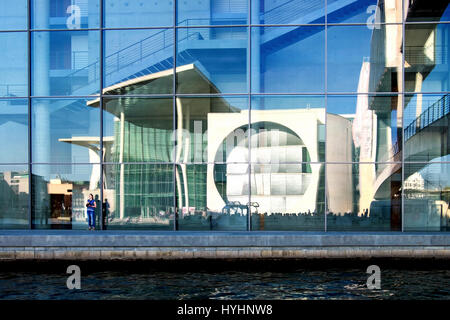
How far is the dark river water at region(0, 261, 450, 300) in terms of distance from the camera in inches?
404

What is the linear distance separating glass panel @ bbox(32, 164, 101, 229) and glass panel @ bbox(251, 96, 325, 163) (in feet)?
20.3

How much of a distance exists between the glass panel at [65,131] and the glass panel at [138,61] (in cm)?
128

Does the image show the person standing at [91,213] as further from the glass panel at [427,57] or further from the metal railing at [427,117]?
the glass panel at [427,57]

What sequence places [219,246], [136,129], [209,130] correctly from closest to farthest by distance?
[219,246], [209,130], [136,129]

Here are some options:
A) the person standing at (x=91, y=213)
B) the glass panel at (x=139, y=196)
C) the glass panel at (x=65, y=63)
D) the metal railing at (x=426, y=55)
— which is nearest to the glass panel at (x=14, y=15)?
the glass panel at (x=65, y=63)

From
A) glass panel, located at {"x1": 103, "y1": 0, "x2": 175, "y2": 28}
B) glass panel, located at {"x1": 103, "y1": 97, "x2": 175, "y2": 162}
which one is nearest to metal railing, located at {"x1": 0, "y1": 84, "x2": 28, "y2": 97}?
glass panel, located at {"x1": 103, "y1": 97, "x2": 175, "y2": 162}

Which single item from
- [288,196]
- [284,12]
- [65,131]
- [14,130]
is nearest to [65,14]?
[65,131]

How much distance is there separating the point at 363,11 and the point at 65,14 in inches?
440

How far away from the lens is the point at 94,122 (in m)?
A: 17.5

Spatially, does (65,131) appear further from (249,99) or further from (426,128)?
(426,128)

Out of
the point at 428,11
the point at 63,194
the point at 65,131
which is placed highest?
the point at 428,11

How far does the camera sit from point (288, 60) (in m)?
17.4

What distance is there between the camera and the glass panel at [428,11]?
54.5 ft

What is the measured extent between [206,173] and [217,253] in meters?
3.78
